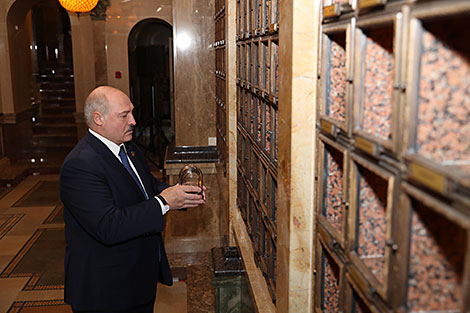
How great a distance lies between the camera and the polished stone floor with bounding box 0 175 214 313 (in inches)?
137

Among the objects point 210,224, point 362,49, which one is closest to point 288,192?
point 362,49

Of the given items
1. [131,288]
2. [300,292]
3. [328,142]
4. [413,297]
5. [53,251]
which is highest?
[328,142]

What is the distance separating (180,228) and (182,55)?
1.68m

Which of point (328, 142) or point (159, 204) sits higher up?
point (328, 142)

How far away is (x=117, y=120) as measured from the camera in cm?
230

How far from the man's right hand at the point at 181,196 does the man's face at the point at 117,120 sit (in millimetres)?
339

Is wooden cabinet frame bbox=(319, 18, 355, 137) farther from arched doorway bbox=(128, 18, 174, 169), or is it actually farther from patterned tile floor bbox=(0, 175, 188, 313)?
arched doorway bbox=(128, 18, 174, 169)

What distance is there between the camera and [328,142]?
132cm

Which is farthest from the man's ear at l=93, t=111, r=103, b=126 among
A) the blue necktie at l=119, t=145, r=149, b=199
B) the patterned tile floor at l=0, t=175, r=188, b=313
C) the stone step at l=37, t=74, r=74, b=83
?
the stone step at l=37, t=74, r=74, b=83

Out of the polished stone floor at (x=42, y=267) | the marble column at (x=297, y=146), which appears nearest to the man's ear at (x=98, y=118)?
the marble column at (x=297, y=146)

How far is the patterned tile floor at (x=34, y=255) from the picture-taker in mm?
4004

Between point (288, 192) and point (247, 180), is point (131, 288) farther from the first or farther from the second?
point (288, 192)

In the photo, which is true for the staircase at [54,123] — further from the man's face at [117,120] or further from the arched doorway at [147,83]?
the man's face at [117,120]

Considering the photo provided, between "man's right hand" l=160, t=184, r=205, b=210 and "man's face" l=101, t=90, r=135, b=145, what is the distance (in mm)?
339
